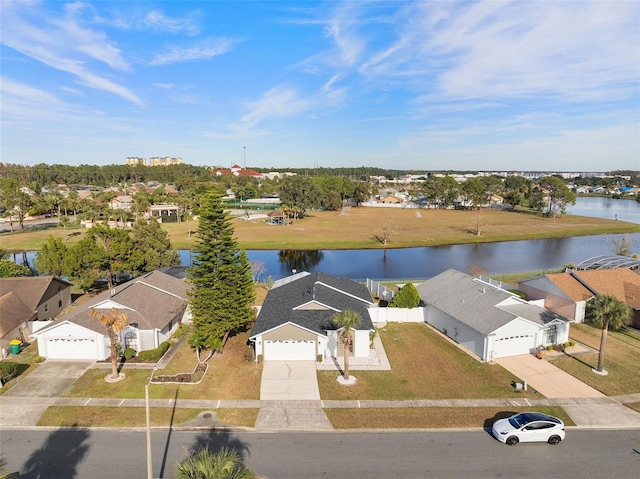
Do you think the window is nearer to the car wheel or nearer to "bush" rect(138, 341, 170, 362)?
the car wheel

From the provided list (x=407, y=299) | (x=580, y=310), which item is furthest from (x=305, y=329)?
(x=580, y=310)

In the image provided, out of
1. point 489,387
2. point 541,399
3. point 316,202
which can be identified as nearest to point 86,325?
point 489,387

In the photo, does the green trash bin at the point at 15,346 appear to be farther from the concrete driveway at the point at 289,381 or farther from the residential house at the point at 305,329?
the concrete driveway at the point at 289,381

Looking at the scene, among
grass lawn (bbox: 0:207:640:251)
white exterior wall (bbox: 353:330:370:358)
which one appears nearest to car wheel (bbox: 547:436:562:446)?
white exterior wall (bbox: 353:330:370:358)

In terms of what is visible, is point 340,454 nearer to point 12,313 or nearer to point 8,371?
point 8,371

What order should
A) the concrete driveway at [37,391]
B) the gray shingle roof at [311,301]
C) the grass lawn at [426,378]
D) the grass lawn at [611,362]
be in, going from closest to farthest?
1. the concrete driveway at [37,391]
2. the grass lawn at [426,378]
3. the grass lawn at [611,362]
4. the gray shingle roof at [311,301]

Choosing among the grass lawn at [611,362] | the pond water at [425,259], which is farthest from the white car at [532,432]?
the pond water at [425,259]
